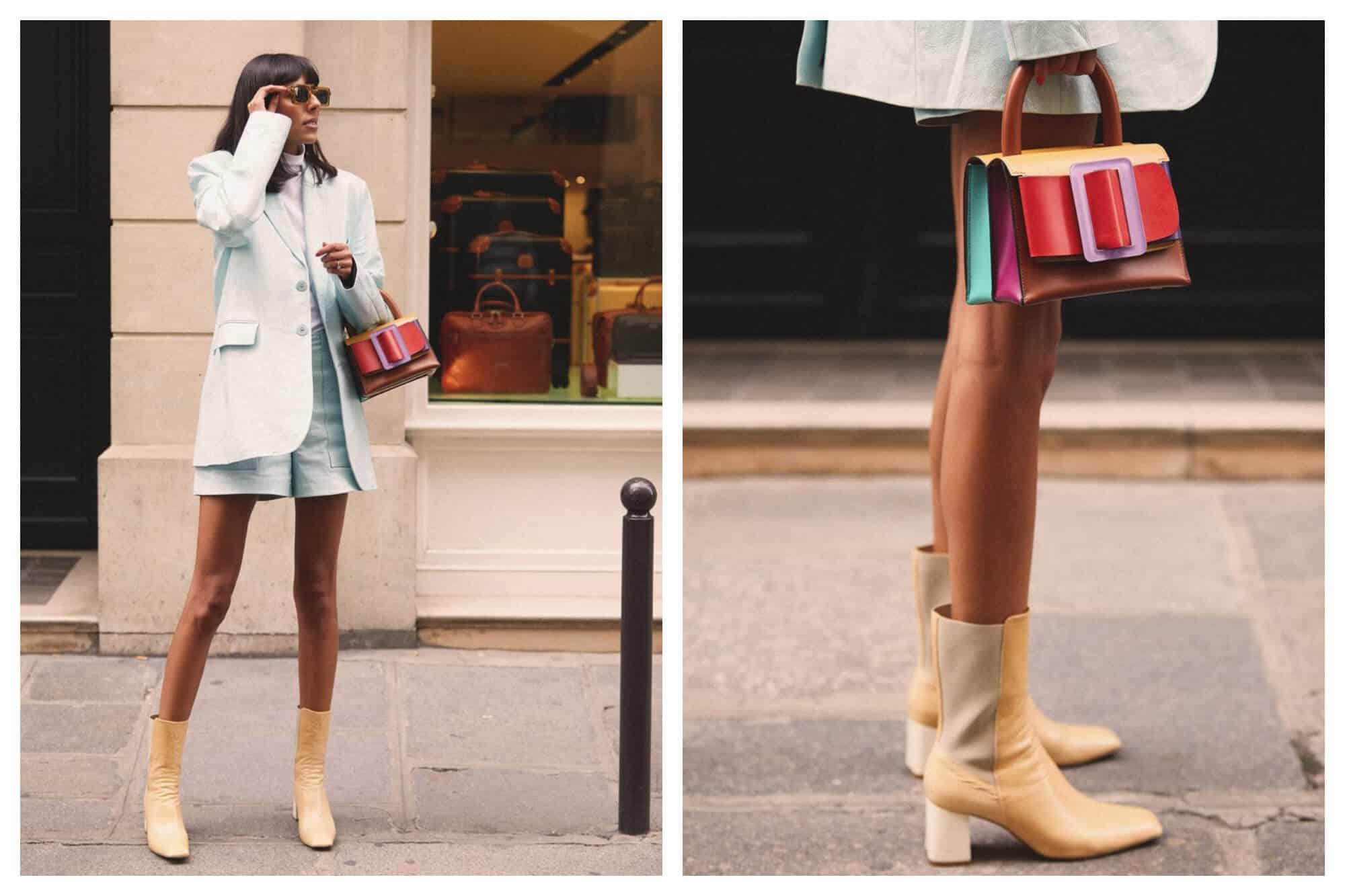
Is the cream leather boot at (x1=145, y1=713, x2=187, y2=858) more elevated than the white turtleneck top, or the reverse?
the white turtleneck top

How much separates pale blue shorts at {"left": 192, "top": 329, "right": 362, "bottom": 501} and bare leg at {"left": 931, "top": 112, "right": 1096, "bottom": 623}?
115cm

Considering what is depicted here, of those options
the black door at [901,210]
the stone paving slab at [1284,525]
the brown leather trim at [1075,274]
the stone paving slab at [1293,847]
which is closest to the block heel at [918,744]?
the stone paving slab at [1293,847]

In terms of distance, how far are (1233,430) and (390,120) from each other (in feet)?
14.4

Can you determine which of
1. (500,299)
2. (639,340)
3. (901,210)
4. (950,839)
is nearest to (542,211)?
(500,299)

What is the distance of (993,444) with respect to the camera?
2.94 m

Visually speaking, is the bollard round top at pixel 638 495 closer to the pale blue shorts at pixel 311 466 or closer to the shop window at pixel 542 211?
the pale blue shorts at pixel 311 466

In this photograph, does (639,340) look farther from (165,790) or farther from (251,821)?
(165,790)

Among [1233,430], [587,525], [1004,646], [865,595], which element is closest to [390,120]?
[587,525]

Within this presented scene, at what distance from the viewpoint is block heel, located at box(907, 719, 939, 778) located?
356 cm

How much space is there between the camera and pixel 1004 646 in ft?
9.79

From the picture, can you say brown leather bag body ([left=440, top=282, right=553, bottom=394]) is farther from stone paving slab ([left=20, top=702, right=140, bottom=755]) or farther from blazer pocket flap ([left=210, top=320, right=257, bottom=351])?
blazer pocket flap ([left=210, top=320, right=257, bottom=351])

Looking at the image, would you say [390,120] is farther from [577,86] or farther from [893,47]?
[893,47]

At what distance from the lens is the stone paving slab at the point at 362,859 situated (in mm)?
3041

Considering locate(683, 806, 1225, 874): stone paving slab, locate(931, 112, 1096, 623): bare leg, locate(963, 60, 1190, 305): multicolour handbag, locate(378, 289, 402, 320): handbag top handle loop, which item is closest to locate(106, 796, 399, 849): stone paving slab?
locate(683, 806, 1225, 874): stone paving slab
